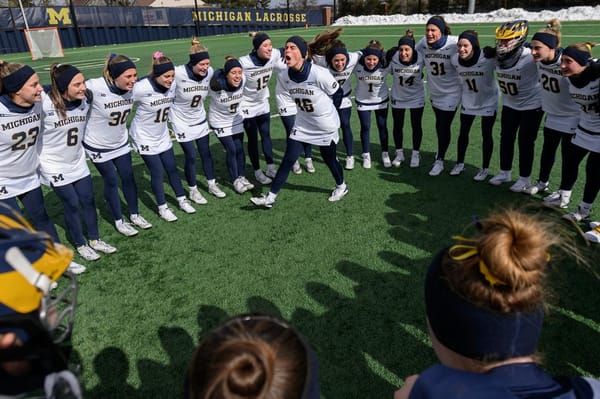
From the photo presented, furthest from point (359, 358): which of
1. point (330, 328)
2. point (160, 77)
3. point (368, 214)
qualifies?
point (160, 77)

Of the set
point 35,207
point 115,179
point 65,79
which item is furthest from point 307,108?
point 35,207

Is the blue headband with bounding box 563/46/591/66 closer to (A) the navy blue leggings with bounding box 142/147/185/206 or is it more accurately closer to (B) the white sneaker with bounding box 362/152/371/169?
(B) the white sneaker with bounding box 362/152/371/169

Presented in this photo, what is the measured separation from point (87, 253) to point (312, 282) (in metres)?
2.64

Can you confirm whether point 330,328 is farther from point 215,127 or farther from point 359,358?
point 215,127

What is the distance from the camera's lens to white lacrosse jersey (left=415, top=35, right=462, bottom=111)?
5863 mm

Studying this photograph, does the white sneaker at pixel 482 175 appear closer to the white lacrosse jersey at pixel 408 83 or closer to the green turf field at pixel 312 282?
the green turf field at pixel 312 282

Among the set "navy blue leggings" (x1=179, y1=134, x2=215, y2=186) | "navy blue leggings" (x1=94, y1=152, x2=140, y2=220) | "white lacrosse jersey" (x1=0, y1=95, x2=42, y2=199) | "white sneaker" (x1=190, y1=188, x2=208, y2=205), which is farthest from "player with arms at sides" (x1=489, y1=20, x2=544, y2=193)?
"white lacrosse jersey" (x1=0, y1=95, x2=42, y2=199)

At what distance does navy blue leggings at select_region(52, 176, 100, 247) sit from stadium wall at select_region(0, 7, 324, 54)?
99.6 feet

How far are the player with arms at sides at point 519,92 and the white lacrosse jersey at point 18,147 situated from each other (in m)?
5.19

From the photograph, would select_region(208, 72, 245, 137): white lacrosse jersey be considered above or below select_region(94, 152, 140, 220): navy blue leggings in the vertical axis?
above

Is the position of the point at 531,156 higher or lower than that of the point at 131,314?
higher

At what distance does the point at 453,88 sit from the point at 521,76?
1.04 meters

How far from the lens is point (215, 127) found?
6070 millimetres

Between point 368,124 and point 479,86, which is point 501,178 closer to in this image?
point 479,86
